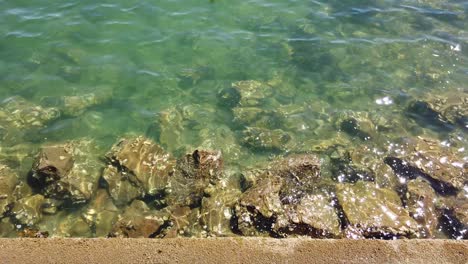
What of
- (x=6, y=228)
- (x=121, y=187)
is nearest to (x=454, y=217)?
(x=121, y=187)

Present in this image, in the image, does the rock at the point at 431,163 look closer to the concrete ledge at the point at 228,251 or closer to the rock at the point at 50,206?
the concrete ledge at the point at 228,251

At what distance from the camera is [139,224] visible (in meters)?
5.27

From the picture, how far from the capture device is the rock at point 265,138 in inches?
277

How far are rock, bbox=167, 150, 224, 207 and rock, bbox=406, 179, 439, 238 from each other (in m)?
3.19

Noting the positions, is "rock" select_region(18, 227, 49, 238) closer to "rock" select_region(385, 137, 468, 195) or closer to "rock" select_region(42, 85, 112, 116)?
"rock" select_region(42, 85, 112, 116)

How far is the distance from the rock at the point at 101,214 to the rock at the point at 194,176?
0.95 metres

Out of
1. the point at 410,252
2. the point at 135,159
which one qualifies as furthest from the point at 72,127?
the point at 410,252

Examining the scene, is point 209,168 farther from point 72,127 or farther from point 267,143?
point 72,127

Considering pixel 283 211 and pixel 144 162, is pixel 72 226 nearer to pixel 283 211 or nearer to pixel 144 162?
pixel 144 162

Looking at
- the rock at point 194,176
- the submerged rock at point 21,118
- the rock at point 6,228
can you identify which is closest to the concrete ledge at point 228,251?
the rock at point 6,228

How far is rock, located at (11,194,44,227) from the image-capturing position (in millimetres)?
5547

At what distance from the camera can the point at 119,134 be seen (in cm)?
722

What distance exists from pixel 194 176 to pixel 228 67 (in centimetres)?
369

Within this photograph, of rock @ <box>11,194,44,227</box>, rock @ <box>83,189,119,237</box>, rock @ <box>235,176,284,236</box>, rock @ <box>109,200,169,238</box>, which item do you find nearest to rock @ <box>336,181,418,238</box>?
rock @ <box>235,176,284,236</box>
